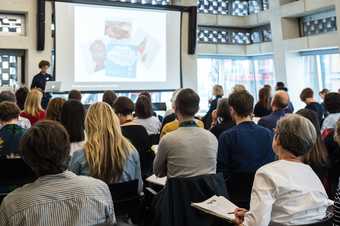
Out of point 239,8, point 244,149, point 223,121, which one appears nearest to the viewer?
point 244,149

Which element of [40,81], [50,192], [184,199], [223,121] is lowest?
[184,199]

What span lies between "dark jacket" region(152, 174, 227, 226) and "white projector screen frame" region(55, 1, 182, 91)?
5.60 metres

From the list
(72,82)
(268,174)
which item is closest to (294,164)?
(268,174)

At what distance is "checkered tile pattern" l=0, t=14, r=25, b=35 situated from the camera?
25.9 feet

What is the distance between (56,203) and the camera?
1472mm

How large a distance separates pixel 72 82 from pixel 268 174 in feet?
21.2

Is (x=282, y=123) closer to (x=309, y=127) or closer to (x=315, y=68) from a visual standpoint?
(x=309, y=127)

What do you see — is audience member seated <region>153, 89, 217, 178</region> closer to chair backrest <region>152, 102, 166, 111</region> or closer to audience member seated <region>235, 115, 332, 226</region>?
audience member seated <region>235, 115, 332, 226</region>

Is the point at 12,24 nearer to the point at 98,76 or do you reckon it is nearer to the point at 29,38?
the point at 29,38

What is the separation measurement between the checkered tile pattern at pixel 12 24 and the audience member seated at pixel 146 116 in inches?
197

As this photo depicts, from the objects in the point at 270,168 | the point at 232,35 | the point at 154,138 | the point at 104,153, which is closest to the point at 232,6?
the point at 232,35

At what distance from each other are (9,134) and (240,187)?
1.91 metres

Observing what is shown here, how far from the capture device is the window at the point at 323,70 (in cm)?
962

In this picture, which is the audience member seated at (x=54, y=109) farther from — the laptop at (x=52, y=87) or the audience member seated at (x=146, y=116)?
the laptop at (x=52, y=87)
